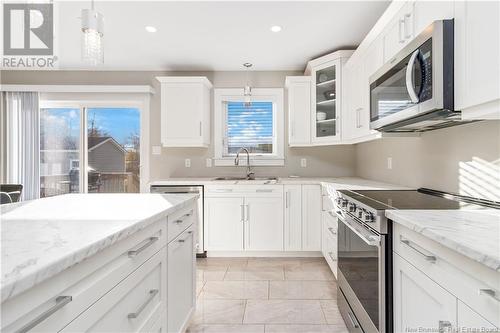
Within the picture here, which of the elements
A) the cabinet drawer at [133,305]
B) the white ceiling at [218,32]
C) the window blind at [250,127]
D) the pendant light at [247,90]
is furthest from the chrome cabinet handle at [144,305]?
the window blind at [250,127]

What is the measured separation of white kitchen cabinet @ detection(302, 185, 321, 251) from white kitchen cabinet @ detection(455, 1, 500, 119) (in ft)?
6.72

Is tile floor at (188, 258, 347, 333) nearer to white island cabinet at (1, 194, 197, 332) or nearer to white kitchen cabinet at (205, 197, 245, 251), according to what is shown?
white kitchen cabinet at (205, 197, 245, 251)

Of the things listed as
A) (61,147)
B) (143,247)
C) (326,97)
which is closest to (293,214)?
(326,97)

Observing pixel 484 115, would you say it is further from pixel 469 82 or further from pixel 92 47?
pixel 92 47

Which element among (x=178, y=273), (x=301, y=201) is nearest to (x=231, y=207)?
(x=301, y=201)

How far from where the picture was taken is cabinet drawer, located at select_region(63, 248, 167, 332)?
2.84 feet

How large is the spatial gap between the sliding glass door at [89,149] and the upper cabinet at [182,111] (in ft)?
2.38

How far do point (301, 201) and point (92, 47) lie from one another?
8.23ft

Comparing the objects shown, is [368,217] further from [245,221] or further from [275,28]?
[275,28]

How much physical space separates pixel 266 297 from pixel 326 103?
224 cm

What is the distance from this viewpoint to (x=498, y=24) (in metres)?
1.09

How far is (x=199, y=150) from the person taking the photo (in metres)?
4.05

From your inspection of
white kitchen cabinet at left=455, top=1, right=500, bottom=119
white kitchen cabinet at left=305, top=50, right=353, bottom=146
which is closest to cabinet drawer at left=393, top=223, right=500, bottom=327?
white kitchen cabinet at left=455, top=1, right=500, bottom=119

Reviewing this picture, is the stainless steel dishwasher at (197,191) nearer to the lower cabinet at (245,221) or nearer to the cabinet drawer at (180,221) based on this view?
the lower cabinet at (245,221)
